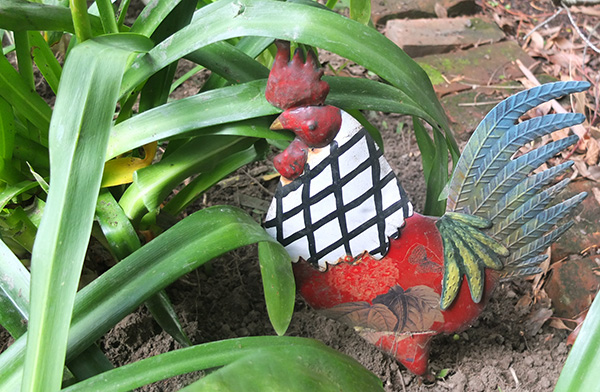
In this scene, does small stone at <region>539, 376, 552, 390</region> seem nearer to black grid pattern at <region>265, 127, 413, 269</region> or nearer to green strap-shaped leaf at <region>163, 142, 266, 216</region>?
black grid pattern at <region>265, 127, 413, 269</region>

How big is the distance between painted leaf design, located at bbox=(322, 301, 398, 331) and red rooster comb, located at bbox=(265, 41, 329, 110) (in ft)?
1.21

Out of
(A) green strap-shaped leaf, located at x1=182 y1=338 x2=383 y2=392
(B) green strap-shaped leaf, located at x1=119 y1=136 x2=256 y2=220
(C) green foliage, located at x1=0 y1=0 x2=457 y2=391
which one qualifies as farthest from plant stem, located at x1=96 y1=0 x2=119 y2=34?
(A) green strap-shaped leaf, located at x1=182 y1=338 x2=383 y2=392

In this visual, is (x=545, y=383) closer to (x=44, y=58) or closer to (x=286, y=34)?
(x=286, y=34)

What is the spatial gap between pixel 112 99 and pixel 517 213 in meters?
0.62

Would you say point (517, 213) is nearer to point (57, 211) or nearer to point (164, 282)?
point (164, 282)

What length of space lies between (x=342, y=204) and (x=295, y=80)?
0.69ft

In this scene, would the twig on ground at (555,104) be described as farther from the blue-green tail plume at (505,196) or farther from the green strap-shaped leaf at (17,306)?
the green strap-shaped leaf at (17,306)

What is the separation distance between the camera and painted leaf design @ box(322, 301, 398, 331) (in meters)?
0.92

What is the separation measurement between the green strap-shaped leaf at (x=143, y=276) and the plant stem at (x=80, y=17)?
0.34 m

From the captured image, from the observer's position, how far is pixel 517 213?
82cm

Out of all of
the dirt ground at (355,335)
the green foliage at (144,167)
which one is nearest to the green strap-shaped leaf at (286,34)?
the green foliage at (144,167)

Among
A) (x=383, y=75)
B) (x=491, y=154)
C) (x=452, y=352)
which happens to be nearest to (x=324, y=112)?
(x=383, y=75)

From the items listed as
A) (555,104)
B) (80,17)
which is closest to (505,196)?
(80,17)

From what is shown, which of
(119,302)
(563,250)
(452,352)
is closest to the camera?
(119,302)
